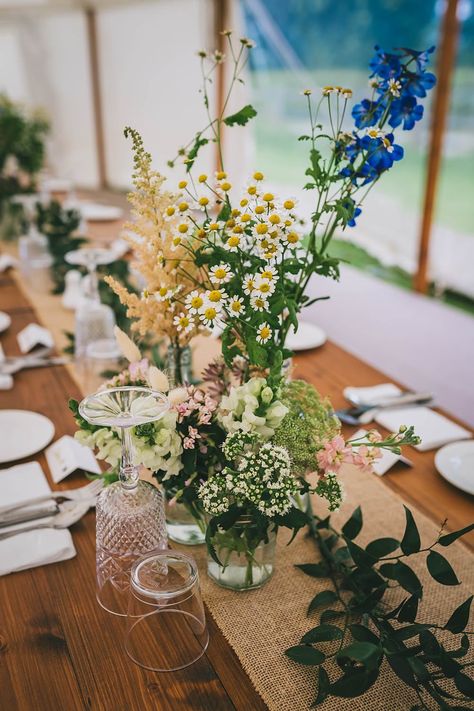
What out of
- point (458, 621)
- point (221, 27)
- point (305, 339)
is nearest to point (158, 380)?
point (458, 621)

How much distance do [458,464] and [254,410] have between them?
A: 25.1 inches

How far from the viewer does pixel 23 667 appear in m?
0.85

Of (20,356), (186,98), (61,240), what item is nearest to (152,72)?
(186,98)

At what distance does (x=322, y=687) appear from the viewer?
0.79 metres

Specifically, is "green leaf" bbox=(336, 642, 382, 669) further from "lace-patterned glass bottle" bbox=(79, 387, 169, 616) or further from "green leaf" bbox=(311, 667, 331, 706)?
"lace-patterned glass bottle" bbox=(79, 387, 169, 616)

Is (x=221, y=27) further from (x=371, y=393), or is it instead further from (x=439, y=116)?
(x=371, y=393)

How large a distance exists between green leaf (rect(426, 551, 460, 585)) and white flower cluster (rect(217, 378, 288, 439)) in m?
0.26

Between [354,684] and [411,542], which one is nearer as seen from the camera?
[354,684]

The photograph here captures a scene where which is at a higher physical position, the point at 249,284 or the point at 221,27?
the point at 221,27

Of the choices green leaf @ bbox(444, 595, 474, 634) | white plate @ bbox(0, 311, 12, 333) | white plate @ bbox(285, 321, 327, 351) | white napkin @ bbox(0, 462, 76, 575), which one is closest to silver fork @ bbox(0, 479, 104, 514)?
white napkin @ bbox(0, 462, 76, 575)

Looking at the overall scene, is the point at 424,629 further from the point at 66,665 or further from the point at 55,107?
the point at 55,107

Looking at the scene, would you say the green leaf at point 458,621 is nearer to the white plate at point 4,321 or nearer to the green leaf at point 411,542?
the green leaf at point 411,542

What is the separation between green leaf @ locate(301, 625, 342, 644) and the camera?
0.85m

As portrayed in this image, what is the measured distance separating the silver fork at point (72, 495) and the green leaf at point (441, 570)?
1.89ft
